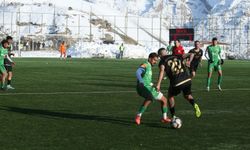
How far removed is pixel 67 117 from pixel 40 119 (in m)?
0.72

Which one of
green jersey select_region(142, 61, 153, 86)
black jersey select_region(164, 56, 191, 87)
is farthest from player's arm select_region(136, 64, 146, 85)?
black jersey select_region(164, 56, 191, 87)

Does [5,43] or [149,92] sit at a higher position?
[5,43]

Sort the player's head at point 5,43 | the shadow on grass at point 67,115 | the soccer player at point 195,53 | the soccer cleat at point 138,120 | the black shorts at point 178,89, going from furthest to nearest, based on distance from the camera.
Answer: the soccer player at point 195,53, the player's head at point 5,43, the shadow on grass at point 67,115, the black shorts at point 178,89, the soccer cleat at point 138,120

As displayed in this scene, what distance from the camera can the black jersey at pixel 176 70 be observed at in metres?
12.2

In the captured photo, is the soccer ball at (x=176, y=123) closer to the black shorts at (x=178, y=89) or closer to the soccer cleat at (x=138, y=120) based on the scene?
the soccer cleat at (x=138, y=120)

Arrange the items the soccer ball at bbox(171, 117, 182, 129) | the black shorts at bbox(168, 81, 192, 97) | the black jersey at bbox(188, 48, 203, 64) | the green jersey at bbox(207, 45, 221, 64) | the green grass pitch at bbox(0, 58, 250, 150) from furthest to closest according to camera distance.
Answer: the black jersey at bbox(188, 48, 203, 64) → the green jersey at bbox(207, 45, 221, 64) → the black shorts at bbox(168, 81, 192, 97) → the soccer ball at bbox(171, 117, 182, 129) → the green grass pitch at bbox(0, 58, 250, 150)

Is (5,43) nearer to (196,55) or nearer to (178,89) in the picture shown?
(196,55)

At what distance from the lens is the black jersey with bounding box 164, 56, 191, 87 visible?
12.2m

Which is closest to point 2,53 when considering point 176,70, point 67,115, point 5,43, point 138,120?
point 5,43

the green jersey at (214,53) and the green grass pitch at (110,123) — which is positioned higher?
the green jersey at (214,53)

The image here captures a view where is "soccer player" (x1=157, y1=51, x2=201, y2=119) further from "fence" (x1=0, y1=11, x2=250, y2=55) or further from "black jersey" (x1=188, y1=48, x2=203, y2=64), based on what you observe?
"fence" (x1=0, y1=11, x2=250, y2=55)

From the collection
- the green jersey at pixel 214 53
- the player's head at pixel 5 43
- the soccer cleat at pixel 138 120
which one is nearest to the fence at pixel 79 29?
the green jersey at pixel 214 53

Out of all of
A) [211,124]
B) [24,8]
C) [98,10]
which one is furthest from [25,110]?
[98,10]

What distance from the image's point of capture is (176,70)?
12383 millimetres
